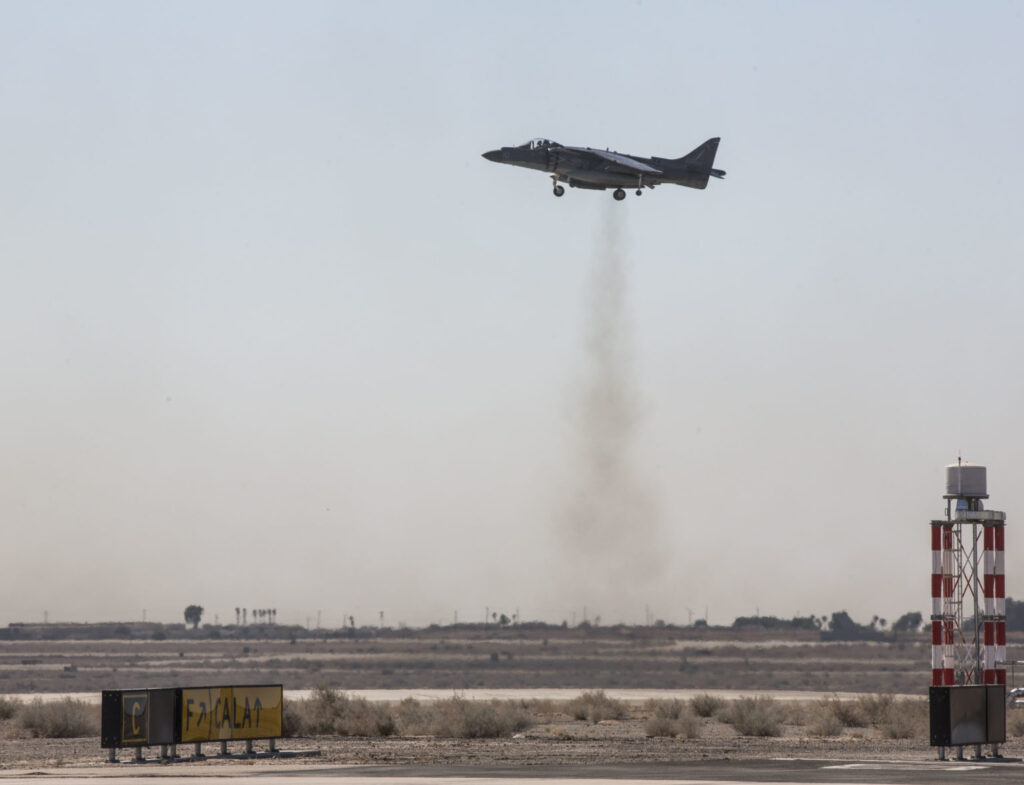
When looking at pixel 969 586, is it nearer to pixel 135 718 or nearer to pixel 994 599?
pixel 994 599

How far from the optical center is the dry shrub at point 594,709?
60.6 meters

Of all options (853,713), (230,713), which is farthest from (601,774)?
(853,713)

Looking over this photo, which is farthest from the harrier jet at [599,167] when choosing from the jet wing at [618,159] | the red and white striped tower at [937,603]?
the red and white striped tower at [937,603]

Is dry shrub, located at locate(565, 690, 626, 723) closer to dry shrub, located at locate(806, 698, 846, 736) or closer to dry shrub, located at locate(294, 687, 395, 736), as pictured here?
dry shrub, located at locate(806, 698, 846, 736)

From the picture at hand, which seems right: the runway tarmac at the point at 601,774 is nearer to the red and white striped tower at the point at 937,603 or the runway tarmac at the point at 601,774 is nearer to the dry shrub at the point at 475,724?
the red and white striped tower at the point at 937,603

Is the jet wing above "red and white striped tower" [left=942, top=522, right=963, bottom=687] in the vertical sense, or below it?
above

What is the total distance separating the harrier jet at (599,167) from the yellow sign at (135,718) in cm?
2622

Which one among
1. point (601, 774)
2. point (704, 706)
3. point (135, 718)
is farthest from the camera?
point (704, 706)

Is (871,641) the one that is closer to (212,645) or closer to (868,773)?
(212,645)

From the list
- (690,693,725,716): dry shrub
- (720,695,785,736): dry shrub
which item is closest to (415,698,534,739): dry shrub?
(720,695,785,736): dry shrub

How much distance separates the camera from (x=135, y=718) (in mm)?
36812

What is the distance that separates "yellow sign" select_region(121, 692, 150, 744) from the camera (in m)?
36.6

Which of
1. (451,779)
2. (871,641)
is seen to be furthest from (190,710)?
(871,641)

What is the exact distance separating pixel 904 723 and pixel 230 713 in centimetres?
2312
